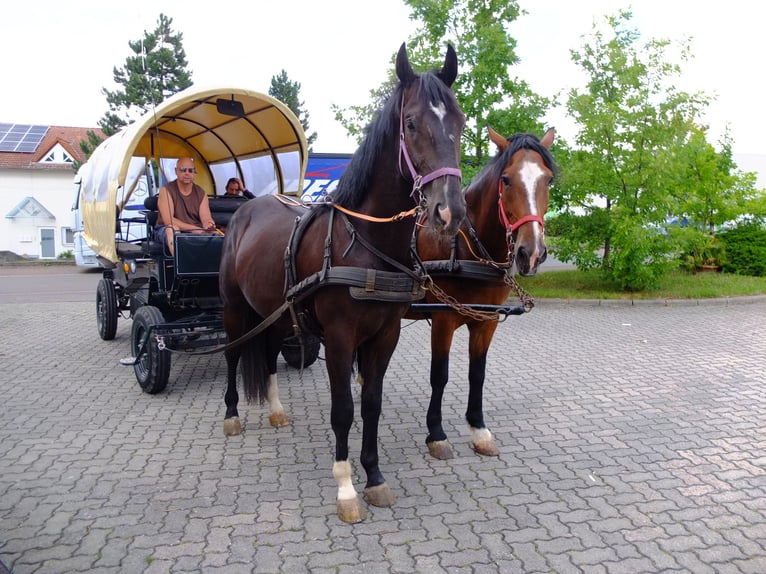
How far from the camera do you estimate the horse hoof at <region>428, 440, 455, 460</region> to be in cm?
405

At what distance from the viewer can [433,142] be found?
2658 mm

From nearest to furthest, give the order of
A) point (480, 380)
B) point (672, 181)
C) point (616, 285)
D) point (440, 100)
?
point (440, 100) < point (480, 380) < point (672, 181) < point (616, 285)

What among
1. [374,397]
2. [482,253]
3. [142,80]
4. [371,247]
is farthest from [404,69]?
[142,80]

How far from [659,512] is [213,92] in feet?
16.3

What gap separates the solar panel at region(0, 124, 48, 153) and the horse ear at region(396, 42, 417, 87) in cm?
3682

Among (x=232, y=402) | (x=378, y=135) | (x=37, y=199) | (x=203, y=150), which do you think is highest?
(x=37, y=199)

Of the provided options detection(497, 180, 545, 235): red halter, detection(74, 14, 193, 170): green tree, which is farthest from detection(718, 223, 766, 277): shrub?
detection(74, 14, 193, 170): green tree

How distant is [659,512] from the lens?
10.7ft

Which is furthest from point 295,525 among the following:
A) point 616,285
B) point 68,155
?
point 68,155

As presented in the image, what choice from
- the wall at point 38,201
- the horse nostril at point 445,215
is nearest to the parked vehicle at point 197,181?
the horse nostril at point 445,215

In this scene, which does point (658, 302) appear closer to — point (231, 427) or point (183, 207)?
point (183, 207)

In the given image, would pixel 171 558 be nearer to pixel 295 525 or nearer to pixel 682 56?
pixel 295 525

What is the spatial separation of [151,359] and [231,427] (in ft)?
4.84

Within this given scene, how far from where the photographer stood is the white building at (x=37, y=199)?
3094 centimetres
